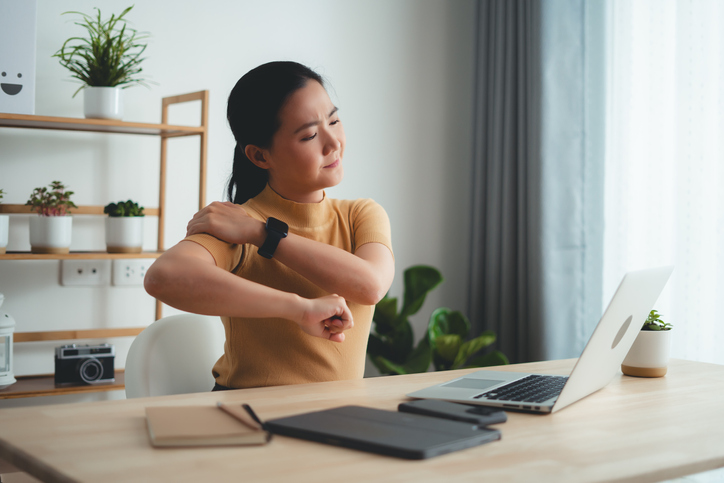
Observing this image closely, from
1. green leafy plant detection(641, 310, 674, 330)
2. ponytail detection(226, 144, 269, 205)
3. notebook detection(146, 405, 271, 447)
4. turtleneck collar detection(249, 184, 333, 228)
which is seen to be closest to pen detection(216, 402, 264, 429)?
notebook detection(146, 405, 271, 447)

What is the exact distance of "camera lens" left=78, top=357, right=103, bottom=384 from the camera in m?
2.10

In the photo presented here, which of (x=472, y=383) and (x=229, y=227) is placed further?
(x=229, y=227)

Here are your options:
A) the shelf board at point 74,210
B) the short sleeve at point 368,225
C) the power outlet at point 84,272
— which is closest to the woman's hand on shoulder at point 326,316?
the short sleeve at point 368,225

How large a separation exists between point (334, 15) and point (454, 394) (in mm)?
2206

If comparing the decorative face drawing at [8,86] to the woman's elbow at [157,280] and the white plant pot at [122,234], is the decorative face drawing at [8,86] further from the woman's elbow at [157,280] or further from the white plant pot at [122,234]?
the woman's elbow at [157,280]

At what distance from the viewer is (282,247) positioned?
3.93 feet

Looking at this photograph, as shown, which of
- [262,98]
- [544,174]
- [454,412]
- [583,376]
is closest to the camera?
[454,412]

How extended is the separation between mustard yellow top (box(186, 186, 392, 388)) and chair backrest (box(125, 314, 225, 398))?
0.05 m

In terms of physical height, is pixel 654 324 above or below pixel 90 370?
above

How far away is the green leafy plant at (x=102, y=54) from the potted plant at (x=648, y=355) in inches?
66.4

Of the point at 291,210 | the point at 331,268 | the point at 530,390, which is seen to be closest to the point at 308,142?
the point at 291,210

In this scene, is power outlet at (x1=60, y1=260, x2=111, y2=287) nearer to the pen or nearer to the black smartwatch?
the black smartwatch

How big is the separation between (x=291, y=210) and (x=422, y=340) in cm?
141

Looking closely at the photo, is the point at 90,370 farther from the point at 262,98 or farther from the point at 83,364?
the point at 262,98
